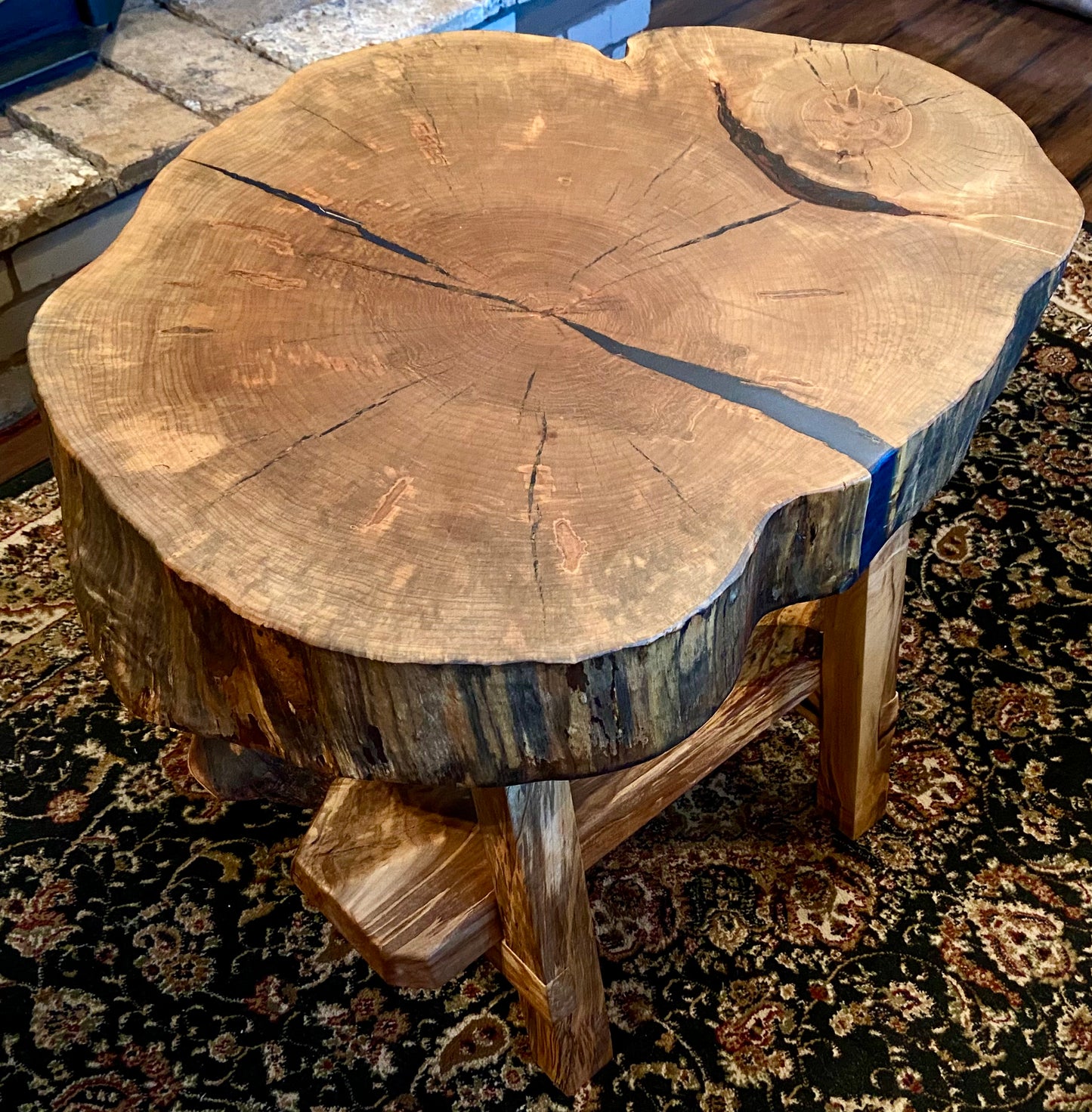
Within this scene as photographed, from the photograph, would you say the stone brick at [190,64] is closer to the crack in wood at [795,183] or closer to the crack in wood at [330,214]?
the crack in wood at [330,214]

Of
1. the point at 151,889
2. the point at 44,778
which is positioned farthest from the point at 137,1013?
the point at 44,778

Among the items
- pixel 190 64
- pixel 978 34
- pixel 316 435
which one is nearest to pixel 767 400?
pixel 316 435

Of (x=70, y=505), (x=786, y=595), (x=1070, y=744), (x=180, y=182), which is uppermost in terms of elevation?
(x=180, y=182)

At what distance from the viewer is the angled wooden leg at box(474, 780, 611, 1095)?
0.93 m

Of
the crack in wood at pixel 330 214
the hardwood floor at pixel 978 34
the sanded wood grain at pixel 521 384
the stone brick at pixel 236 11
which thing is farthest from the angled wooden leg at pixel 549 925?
the hardwood floor at pixel 978 34

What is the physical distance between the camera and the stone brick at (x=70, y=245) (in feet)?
6.15

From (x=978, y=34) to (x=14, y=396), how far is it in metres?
2.38

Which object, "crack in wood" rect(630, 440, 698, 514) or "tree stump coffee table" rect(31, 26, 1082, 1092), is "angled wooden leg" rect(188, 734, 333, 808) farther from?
"crack in wood" rect(630, 440, 698, 514)

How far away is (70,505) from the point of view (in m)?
0.88

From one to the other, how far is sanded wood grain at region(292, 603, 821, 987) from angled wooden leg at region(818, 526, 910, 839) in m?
0.05

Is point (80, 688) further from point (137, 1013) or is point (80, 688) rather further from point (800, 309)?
point (800, 309)

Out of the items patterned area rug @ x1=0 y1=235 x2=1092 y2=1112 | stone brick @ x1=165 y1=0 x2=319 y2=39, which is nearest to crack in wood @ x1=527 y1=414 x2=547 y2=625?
patterned area rug @ x1=0 y1=235 x2=1092 y2=1112

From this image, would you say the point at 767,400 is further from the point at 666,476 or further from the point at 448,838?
the point at 448,838

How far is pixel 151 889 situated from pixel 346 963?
248mm
